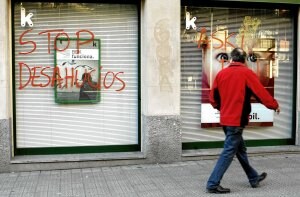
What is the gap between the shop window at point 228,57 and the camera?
824 centimetres

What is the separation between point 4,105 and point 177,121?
290 centimetres

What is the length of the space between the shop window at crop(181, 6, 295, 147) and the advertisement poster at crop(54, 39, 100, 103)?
1636 mm

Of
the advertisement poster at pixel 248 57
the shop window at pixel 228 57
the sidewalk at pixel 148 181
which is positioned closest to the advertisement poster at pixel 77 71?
the sidewalk at pixel 148 181

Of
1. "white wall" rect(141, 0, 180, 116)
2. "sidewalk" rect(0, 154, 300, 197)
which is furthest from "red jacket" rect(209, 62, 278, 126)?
"white wall" rect(141, 0, 180, 116)

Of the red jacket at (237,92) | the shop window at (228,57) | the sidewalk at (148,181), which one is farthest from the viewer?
the shop window at (228,57)

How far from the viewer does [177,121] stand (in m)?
7.68

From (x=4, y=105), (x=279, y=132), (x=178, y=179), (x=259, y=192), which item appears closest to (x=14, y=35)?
(x=4, y=105)

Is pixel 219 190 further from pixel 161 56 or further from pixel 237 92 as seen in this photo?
pixel 161 56

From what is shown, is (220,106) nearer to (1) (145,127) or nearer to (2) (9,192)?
(1) (145,127)

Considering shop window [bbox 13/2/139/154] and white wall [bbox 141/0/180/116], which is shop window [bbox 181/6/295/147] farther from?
shop window [bbox 13/2/139/154]

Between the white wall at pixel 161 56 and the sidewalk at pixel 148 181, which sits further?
the white wall at pixel 161 56

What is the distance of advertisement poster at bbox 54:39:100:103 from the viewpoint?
769 cm

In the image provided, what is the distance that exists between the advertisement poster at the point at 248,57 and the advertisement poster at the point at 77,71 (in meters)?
2.00

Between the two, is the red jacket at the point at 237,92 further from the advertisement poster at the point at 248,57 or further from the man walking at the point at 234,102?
the advertisement poster at the point at 248,57
